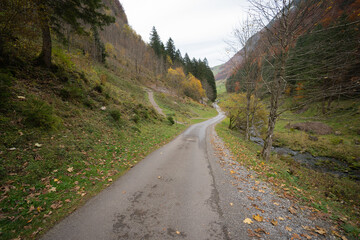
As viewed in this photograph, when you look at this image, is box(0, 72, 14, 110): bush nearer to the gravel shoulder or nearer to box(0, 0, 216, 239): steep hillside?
box(0, 0, 216, 239): steep hillside

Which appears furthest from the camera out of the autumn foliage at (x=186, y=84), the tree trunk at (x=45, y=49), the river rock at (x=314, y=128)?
the autumn foliage at (x=186, y=84)

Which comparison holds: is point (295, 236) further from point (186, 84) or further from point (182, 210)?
point (186, 84)

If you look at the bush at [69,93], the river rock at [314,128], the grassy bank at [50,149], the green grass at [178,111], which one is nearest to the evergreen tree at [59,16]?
the grassy bank at [50,149]

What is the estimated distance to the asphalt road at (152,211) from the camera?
9.52ft

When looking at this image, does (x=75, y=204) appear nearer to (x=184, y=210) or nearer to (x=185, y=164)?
(x=184, y=210)

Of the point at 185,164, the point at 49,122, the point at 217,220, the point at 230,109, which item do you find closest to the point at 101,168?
the point at 49,122

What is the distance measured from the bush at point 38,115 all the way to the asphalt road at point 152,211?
397 centimetres

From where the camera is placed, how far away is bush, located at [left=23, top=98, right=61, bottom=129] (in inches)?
201

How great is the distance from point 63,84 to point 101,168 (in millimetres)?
6687

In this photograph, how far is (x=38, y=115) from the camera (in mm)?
5258

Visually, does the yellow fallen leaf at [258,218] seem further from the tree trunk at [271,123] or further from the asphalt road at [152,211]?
the tree trunk at [271,123]

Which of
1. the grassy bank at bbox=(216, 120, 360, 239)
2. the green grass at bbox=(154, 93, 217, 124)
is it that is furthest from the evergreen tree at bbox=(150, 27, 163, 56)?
the grassy bank at bbox=(216, 120, 360, 239)

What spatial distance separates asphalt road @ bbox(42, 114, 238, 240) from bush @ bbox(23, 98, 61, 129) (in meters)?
3.97

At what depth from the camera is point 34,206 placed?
3.23 meters
